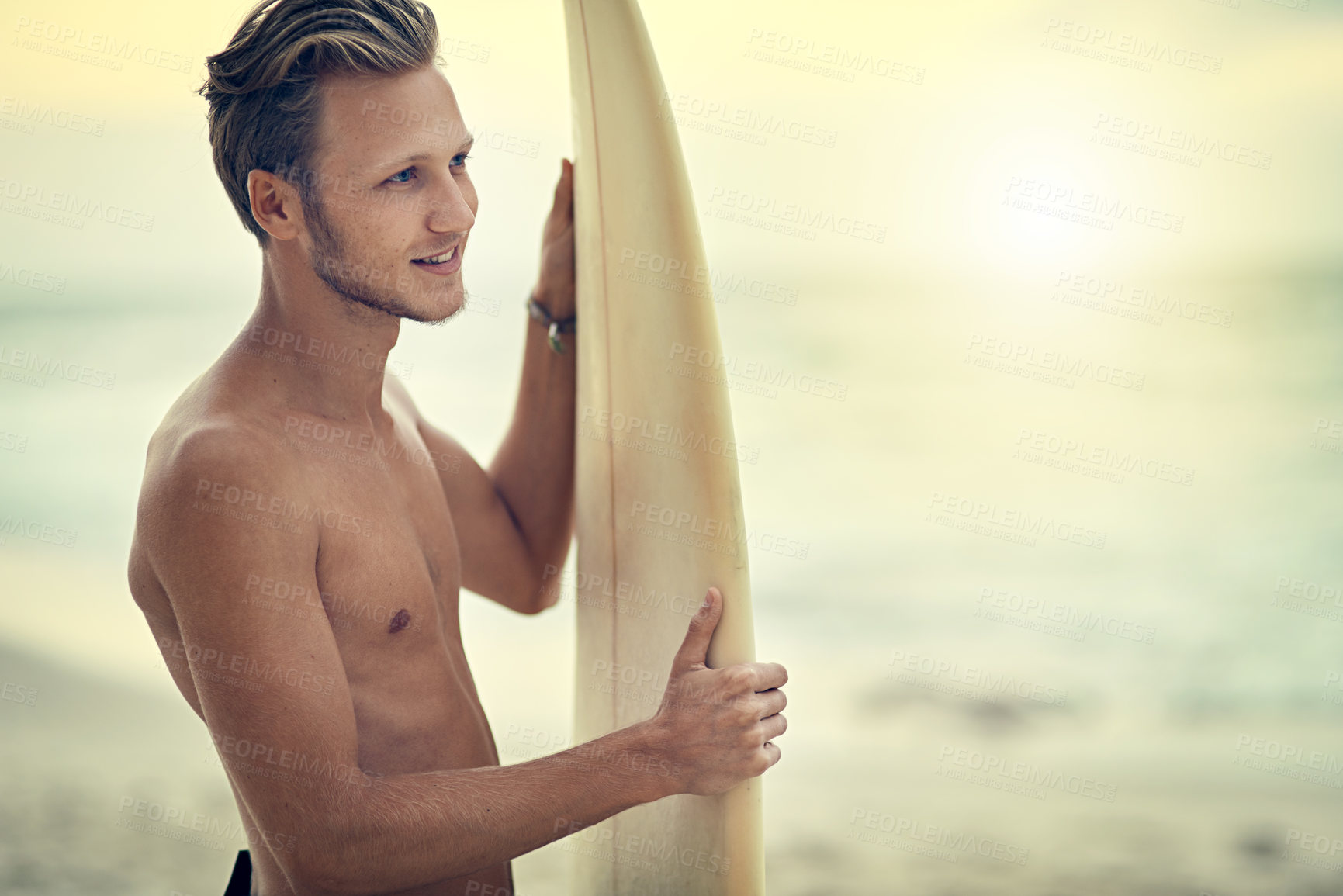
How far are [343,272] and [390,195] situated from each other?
4.1 inches

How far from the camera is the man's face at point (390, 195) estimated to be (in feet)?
3.81

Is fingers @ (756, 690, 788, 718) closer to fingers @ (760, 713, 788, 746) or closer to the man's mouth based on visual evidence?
fingers @ (760, 713, 788, 746)

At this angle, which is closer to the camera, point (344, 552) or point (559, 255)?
point (344, 552)

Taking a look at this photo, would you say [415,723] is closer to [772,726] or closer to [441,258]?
[772,726]

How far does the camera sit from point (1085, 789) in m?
3.50

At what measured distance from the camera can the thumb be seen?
1234 millimetres

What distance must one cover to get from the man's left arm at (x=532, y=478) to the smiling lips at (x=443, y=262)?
1.00 ft

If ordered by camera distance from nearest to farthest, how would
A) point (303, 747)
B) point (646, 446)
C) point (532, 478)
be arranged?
1. point (303, 747)
2. point (646, 446)
3. point (532, 478)

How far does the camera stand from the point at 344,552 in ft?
3.85

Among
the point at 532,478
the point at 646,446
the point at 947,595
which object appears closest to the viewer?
the point at 646,446

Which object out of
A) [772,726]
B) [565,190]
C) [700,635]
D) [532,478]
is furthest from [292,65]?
[772,726]

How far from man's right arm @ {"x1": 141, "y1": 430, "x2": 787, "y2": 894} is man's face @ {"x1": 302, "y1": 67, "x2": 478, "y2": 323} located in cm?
23

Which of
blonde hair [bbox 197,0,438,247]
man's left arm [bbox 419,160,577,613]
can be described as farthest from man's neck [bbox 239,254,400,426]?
man's left arm [bbox 419,160,577,613]

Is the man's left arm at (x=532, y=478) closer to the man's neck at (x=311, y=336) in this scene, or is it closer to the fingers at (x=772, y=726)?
the man's neck at (x=311, y=336)
